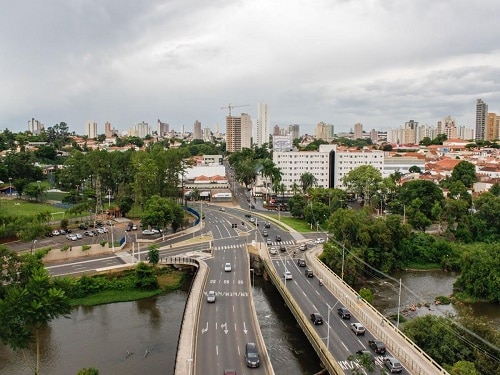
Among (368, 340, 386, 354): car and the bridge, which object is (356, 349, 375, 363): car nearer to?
(368, 340, 386, 354): car

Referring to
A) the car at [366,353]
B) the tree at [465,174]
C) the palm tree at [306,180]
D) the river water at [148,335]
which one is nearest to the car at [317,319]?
the river water at [148,335]

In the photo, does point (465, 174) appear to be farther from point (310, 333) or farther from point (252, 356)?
point (252, 356)

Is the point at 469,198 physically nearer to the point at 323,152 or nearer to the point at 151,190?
the point at 323,152

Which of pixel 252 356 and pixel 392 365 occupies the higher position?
pixel 252 356

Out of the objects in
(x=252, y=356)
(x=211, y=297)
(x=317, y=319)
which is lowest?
(x=317, y=319)

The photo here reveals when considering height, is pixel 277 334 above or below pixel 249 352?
below

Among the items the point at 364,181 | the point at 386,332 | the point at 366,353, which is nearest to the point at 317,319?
the point at 386,332

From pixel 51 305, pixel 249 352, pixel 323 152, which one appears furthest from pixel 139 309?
pixel 323 152
